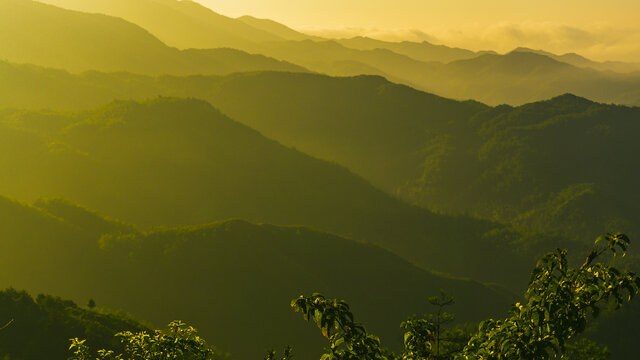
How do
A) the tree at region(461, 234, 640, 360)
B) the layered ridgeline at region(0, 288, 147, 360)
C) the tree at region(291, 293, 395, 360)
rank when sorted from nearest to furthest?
1. the tree at region(461, 234, 640, 360)
2. the tree at region(291, 293, 395, 360)
3. the layered ridgeline at region(0, 288, 147, 360)

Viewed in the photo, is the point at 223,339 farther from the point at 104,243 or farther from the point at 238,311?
the point at 104,243

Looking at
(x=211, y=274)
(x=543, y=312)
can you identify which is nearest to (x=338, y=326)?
(x=543, y=312)

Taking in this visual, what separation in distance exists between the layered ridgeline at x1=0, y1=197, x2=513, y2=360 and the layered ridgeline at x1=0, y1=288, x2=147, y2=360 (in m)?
30.6

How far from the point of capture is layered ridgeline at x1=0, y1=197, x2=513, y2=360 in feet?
328

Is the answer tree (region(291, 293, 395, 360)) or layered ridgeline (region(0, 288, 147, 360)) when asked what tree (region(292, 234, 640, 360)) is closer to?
tree (region(291, 293, 395, 360))

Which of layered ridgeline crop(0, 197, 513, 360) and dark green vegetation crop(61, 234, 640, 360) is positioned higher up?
layered ridgeline crop(0, 197, 513, 360)

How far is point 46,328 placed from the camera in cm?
6519

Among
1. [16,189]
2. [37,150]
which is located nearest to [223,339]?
[16,189]

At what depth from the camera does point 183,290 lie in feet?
345

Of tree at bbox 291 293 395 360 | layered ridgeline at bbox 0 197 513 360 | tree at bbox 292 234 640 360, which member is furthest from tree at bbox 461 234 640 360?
layered ridgeline at bbox 0 197 513 360

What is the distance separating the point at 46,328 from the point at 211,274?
45981 millimetres

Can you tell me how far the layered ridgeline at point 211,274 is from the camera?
100125mm

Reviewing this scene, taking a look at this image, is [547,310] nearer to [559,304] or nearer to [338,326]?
[559,304]

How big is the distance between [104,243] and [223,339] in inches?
1549
